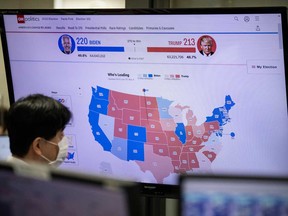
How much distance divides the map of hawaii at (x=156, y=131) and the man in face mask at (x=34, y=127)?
0.32m

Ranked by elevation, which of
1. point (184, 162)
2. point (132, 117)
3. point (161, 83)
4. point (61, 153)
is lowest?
point (184, 162)

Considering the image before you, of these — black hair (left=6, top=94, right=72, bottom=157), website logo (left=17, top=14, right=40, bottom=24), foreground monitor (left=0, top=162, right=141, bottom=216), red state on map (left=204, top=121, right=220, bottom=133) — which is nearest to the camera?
foreground monitor (left=0, top=162, right=141, bottom=216)

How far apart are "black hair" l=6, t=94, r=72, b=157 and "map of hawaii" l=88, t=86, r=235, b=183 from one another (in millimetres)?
367

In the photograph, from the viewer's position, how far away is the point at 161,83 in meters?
2.11

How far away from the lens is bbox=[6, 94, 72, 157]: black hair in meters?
1.80

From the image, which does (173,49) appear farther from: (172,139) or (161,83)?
(172,139)

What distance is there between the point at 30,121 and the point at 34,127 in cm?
3

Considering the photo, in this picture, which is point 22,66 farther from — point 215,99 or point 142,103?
point 215,99

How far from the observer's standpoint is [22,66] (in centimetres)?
227

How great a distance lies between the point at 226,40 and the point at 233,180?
48.4 inches

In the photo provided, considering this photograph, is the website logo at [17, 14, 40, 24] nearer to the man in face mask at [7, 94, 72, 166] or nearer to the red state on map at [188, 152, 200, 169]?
the man in face mask at [7, 94, 72, 166]

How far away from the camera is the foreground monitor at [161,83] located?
79.1 inches

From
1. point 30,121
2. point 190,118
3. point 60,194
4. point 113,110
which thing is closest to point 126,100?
point 113,110

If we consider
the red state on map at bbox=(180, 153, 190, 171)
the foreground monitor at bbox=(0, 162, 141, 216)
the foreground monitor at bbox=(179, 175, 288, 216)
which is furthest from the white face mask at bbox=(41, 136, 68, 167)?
the foreground monitor at bbox=(179, 175, 288, 216)
